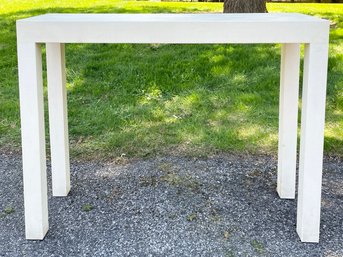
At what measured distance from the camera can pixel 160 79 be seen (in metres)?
4.71

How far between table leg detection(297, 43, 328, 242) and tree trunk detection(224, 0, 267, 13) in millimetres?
4339

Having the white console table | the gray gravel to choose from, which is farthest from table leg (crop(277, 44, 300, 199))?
the white console table

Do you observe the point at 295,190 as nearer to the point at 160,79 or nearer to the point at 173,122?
the point at 173,122

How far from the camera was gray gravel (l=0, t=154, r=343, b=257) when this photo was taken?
2182mm

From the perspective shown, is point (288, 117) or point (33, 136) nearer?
point (33, 136)

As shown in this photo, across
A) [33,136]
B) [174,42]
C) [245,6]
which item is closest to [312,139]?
[174,42]

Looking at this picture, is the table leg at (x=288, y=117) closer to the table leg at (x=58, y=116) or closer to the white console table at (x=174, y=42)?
the white console table at (x=174, y=42)

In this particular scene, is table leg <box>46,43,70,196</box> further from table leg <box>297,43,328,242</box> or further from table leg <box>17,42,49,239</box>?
table leg <box>297,43,328,242</box>

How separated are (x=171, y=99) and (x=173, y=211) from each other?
6.34 ft

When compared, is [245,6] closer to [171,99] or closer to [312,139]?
[171,99]

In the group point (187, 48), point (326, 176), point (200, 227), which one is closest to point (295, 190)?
point (326, 176)

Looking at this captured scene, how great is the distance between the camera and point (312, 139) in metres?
2.08

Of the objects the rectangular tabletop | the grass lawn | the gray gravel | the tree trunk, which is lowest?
the gray gravel

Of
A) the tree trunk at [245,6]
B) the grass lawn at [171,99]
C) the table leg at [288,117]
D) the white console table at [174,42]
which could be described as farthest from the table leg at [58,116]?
the tree trunk at [245,6]
